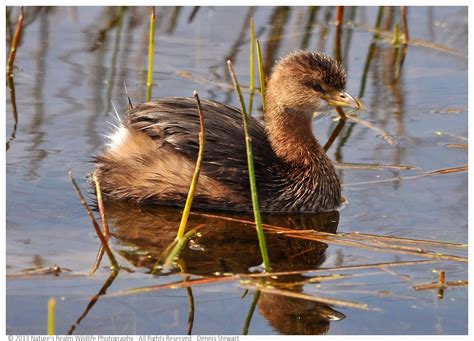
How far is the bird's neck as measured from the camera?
7293 millimetres

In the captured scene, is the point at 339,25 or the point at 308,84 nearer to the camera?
the point at 308,84

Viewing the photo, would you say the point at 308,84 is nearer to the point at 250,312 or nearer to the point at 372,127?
the point at 372,127

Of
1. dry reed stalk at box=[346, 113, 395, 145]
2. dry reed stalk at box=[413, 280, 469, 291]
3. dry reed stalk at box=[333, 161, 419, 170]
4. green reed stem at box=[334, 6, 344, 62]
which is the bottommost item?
dry reed stalk at box=[413, 280, 469, 291]

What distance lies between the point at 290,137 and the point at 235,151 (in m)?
0.53

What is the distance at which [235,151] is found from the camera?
6.94 metres

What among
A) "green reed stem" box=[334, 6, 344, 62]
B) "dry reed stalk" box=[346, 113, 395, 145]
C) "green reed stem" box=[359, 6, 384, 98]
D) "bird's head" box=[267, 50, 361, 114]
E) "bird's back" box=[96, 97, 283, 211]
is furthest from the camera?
"green reed stem" box=[334, 6, 344, 62]

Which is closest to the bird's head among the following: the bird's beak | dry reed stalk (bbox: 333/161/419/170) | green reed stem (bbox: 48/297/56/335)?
the bird's beak

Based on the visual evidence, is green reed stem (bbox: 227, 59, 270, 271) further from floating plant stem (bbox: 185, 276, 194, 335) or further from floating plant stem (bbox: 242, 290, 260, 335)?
floating plant stem (bbox: 185, 276, 194, 335)

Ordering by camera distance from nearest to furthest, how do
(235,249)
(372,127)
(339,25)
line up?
(235,249) < (372,127) < (339,25)

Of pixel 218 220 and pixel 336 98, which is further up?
pixel 336 98

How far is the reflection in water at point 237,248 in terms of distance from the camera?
17.4ft

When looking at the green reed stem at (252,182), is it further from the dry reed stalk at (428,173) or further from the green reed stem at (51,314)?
the dry reed stalk at (428,173)

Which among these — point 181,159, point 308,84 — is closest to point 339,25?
point 308,84

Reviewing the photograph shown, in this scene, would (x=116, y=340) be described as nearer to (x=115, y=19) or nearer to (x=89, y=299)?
(x=89, y=299)
